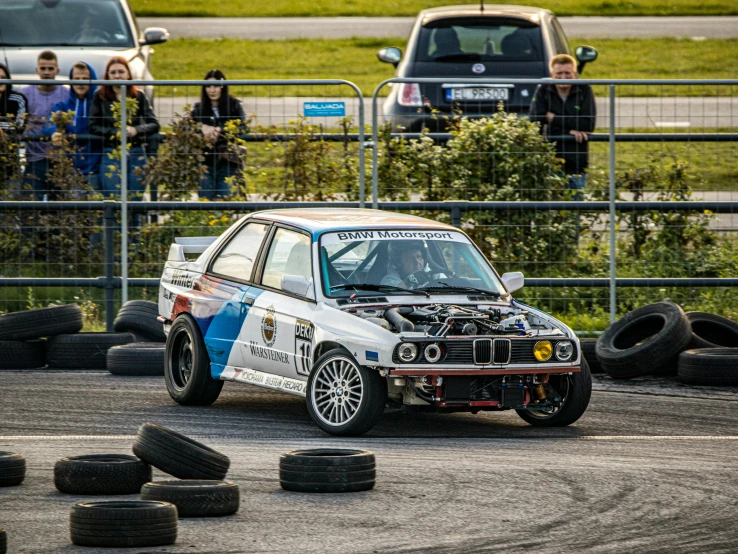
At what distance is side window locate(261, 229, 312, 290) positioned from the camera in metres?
10.7

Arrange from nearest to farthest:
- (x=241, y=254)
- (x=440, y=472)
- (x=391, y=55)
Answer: (x=440, y=472), (x=241, y=254), (x=391, y=55)

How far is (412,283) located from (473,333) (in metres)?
0.96

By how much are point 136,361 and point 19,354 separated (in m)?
1.18

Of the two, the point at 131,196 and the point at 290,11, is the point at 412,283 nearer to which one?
the point at 131,196

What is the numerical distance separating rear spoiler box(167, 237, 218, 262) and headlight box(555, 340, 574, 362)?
3.48 m

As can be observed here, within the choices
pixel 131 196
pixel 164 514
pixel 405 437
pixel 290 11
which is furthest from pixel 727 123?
pixel 290 11

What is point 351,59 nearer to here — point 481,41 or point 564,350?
point 481,41

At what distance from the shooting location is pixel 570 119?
15.1 metres

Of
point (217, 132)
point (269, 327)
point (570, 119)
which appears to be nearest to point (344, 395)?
point (269, 327)

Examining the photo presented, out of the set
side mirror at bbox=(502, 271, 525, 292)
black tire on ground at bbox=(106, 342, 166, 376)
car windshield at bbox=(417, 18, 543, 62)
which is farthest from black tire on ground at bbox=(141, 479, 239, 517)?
car windshield at bbox=(417, 18, 543, 62)

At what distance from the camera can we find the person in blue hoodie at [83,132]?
1512cm

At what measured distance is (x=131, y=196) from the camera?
49.5 feet

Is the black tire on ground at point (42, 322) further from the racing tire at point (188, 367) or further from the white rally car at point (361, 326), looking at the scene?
the racing tire at point (188, 367)

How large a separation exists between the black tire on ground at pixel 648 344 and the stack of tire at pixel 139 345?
3.94m
